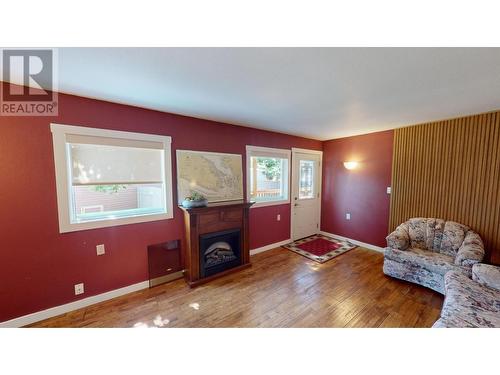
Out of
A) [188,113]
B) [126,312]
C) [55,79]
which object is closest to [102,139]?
[55,79]

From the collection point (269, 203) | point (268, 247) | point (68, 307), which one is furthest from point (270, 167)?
point (68, 307)

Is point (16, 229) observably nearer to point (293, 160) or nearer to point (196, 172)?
point (196, 172)

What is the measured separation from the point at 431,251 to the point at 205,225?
326cm

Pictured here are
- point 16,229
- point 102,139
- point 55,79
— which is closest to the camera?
point 55,79

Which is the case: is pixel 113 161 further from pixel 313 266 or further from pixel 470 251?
pixel 470 251

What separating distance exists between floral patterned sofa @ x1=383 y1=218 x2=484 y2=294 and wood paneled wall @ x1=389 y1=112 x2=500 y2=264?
244 mm

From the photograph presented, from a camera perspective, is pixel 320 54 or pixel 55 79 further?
pixel 55 79

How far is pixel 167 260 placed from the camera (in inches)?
103

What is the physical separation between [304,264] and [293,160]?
6.65 ft

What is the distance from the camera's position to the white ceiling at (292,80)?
1.29 metres

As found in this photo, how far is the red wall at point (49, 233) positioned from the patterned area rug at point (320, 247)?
8.02ft

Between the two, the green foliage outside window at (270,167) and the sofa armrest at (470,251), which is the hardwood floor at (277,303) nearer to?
the sofa armrest at (470,251)

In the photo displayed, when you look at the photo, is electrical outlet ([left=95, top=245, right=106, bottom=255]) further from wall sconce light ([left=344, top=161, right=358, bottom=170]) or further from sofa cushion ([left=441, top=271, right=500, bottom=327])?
wall sconce light ([left=344, top=161, right=358, bottom=170])

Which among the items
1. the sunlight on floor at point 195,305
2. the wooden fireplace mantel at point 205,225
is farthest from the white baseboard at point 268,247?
the sunlight on floor at point 195,305
